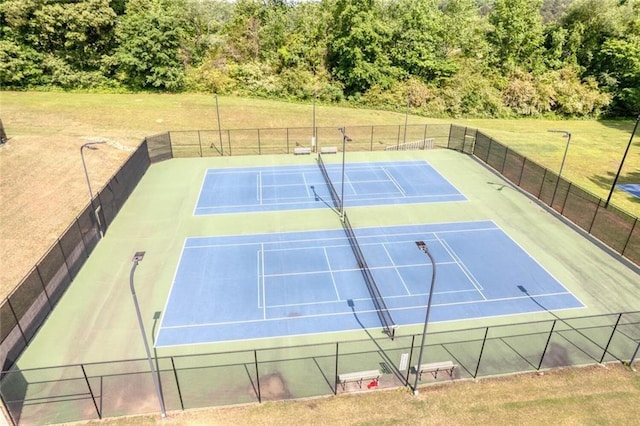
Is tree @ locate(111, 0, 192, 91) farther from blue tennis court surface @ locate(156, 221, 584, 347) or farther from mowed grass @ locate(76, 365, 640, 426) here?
mowed grass @ locate(76, 365, 640, 426)

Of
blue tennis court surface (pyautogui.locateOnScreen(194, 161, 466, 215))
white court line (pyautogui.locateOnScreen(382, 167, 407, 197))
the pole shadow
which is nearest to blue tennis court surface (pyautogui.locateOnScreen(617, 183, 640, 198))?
blue tennis court surface (pyautogui.locateOnScreen(194, 161, 466, 215))

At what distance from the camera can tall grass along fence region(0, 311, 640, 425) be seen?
46.4 feet

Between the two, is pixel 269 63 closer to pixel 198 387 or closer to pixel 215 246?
pixel 215 246

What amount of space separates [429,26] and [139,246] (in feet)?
181

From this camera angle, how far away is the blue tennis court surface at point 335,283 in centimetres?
1819

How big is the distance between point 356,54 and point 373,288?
47439mm

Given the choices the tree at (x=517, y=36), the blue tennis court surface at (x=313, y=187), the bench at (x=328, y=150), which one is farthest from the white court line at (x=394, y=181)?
the tree at (x=517, y=36)

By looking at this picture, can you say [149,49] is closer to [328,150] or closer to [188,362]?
[328,150]

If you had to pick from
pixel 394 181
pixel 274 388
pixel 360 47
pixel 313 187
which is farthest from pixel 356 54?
pixel 274 388

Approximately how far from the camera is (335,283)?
20.7 metres

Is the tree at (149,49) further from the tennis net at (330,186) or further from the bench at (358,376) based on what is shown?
the bench at (358,376)

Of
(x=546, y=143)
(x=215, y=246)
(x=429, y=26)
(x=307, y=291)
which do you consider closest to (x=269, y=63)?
(x=429, y=26)

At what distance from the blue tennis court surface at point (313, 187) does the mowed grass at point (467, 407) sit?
620 inches

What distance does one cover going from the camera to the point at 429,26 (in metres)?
62.0
